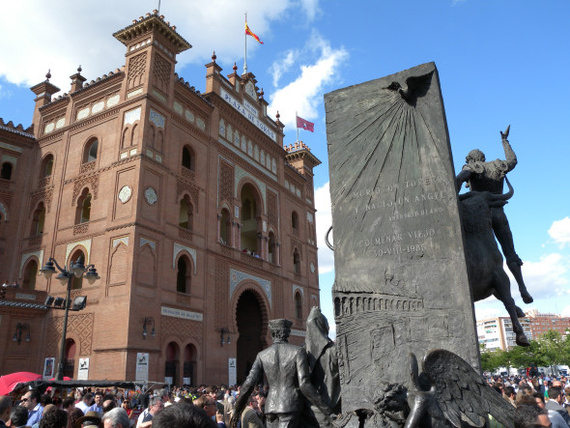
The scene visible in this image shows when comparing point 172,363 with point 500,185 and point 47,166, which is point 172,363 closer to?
point 47,166

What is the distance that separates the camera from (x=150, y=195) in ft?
65.6

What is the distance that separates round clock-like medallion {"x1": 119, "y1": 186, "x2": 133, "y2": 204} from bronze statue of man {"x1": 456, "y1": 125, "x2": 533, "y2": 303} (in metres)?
16.7

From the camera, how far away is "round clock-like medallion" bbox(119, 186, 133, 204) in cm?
1952

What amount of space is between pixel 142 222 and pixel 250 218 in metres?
10.4

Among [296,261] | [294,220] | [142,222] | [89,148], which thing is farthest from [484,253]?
[294,220]

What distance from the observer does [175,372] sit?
19266 millimetres

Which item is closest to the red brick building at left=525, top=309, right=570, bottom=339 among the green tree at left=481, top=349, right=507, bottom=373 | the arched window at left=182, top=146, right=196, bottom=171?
the green tree at left=481, top=349, right=507, bottom=373

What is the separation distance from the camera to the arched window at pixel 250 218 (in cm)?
2764

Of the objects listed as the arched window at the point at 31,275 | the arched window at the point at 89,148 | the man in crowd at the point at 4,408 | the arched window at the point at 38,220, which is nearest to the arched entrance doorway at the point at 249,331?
the arched window at the point at 31,275

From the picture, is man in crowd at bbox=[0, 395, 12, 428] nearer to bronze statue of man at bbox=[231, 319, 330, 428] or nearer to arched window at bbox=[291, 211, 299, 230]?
bronze statue of man at bbox=[231, 319, 330, 428]

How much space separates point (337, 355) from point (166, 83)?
2036 cm

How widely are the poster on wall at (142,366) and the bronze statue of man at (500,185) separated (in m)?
15.4

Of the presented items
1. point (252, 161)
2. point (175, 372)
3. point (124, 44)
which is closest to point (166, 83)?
point (124, 44)

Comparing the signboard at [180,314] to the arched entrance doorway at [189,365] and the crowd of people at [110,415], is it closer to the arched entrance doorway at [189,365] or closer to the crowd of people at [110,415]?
the arched entrance doorway at [189,365]
